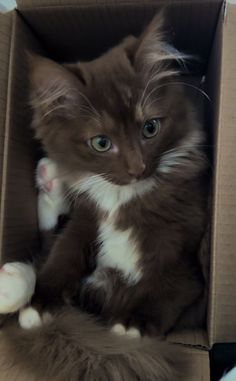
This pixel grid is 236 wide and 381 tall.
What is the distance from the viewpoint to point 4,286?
135cm

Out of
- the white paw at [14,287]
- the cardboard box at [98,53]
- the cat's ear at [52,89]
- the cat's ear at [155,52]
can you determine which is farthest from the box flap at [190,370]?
the cat's ear at [155,52]

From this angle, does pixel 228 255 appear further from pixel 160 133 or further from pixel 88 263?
pixel 88 263

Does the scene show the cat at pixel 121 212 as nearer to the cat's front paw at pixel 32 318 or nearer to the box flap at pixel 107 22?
the cat's front paw at pixel 32 318

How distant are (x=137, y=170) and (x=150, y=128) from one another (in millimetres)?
140

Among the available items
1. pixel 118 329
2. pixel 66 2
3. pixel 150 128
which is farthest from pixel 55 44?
pixel 118 329

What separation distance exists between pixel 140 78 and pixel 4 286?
684 millimetres

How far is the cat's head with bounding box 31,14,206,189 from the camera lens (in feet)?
4.36

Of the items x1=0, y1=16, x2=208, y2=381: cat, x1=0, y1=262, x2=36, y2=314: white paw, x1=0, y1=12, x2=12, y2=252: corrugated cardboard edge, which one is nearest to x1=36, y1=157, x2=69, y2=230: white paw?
x1=0, y1=16, x2=208, y2=381: cat

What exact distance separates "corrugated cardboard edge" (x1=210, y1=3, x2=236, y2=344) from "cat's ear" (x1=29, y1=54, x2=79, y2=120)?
1.33ft

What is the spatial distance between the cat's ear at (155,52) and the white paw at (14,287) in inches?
26.1

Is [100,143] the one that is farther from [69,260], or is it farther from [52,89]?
[69,260]

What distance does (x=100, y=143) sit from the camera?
1.37 metres

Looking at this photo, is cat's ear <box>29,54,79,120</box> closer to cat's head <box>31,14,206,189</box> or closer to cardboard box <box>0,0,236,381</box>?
cat's head <box>31,14,206,189</box>

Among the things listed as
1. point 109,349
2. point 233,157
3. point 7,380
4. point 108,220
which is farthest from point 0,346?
point 233,157
